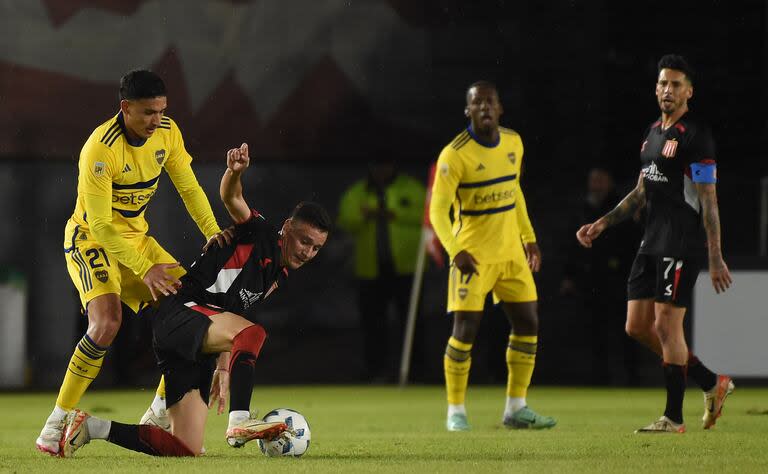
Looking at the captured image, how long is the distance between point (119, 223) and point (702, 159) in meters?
2.97

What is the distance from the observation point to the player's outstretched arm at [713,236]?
7254 mm

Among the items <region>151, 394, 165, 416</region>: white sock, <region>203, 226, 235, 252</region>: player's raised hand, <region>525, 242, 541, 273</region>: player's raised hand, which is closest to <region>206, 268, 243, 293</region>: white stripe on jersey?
<region>203, 226, 235, 252</region>: player's raised hand

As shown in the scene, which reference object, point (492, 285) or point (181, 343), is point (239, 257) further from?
point (492, 285)

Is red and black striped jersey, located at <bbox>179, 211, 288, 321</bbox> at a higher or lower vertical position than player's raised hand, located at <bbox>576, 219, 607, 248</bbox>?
lower

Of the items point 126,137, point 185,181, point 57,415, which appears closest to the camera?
→ point 57,415

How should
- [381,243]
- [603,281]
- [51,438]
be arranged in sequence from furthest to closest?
1. [381,243]
2. [603,281]
3. [51,438]

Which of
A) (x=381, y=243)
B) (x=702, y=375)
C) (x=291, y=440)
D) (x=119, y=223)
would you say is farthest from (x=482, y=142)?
(x=381, y=243)

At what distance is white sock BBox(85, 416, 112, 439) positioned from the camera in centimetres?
607

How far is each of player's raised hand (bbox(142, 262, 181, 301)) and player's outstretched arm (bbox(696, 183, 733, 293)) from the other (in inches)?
109

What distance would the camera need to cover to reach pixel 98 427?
239 inches

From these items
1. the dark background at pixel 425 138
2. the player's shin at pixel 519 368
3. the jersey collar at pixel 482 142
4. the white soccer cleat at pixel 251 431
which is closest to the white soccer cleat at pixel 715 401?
the player's shin at pixel 519 368

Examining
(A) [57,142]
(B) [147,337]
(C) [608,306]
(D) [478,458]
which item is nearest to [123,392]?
(B) [147,337]

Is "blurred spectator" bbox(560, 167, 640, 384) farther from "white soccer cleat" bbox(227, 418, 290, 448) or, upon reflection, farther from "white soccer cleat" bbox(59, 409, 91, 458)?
"white soccer cleat" bbox(59, 409, 91, 458)

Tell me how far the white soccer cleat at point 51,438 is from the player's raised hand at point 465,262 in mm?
2487
